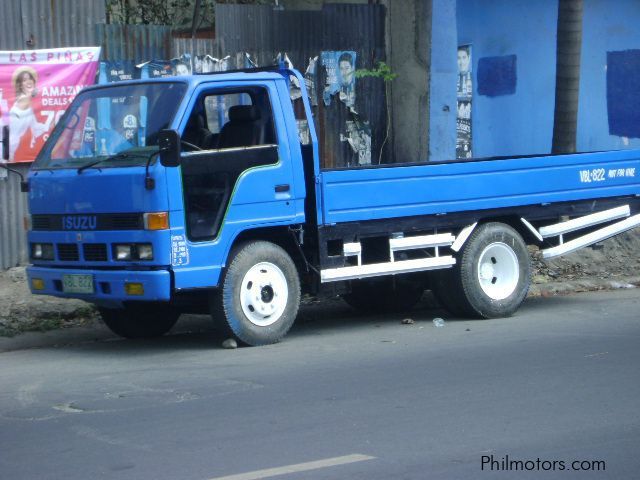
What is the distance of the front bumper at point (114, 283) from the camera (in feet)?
28.4

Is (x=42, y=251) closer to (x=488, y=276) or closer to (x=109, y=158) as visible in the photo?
(x=109, y=158)

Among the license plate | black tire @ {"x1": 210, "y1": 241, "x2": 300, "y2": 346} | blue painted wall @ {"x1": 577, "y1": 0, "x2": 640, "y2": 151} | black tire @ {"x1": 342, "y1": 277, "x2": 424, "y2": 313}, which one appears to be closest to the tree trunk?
black tire @ {"x1": 342, "y1": 277, "x2": 424, "y2": 313}

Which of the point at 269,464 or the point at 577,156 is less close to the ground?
the point at 577,156

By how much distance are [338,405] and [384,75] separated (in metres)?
8.92

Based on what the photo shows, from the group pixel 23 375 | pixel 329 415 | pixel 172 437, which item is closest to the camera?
pixel 172 437

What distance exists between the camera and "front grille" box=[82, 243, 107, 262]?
8953mm

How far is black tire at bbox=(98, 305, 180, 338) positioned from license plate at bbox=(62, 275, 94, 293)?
894 millimetres

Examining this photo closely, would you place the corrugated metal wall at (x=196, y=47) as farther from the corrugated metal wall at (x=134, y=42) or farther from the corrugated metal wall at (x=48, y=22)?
the corrugated metal wall at (x=48, y=22)

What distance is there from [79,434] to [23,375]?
210cm

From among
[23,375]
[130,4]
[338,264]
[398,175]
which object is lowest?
[23,375]

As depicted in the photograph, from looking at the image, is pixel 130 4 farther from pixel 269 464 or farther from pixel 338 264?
pixel 269 464

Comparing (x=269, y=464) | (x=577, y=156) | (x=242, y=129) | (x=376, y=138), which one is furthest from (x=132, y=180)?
(x=376, y=138)

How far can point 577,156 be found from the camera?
11.2 meters

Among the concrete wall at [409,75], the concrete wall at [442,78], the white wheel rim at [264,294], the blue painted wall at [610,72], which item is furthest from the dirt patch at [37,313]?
Answer: the blue painted wall at [610,72]
